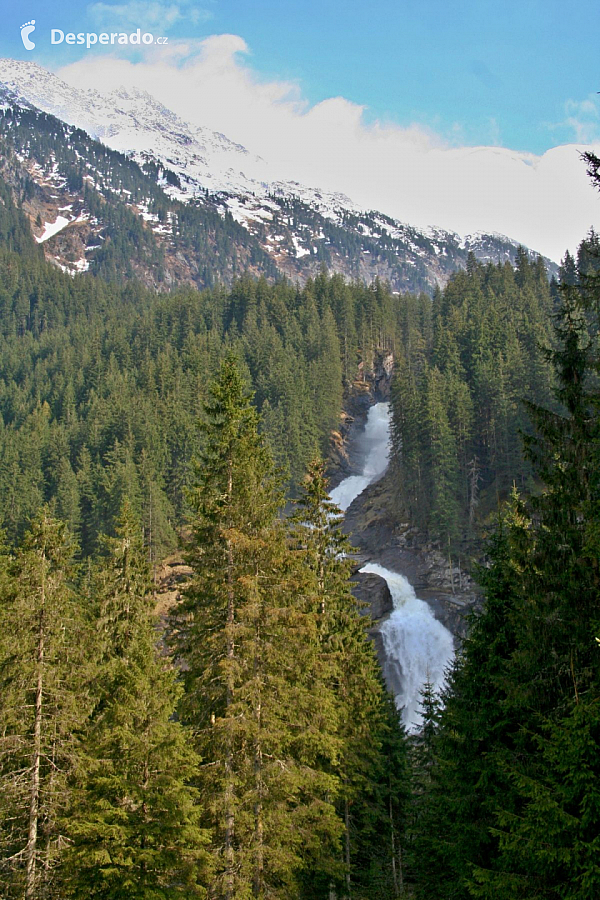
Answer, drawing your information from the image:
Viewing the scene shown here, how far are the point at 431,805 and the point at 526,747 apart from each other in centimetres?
711

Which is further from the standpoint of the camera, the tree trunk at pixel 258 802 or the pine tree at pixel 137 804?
the tree trunk at pixel 258 802

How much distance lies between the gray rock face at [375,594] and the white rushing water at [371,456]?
68.0 feet

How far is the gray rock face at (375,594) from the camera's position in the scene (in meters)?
53.1

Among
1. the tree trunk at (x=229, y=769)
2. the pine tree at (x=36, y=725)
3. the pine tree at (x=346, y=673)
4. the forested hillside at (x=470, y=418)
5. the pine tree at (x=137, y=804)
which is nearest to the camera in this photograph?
the pine tree at (x=137, y=804)

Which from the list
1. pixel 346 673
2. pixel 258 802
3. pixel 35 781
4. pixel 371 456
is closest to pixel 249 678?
pixel 258 802

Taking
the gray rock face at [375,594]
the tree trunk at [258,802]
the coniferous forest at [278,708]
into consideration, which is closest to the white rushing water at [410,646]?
the gray rock face at [375,594]

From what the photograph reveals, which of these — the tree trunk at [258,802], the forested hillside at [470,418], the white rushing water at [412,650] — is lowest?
the tree trunk at [258,802]

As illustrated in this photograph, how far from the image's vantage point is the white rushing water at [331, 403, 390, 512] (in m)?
84.1

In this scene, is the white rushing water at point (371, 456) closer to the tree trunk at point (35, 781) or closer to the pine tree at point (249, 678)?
the pine tree at point (249, 678)

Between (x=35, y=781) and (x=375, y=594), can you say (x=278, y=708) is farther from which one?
(x=375, y=594)

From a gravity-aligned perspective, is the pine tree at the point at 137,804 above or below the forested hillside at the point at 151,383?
below

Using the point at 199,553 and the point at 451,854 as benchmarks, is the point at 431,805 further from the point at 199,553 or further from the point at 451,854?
the point at 199,553

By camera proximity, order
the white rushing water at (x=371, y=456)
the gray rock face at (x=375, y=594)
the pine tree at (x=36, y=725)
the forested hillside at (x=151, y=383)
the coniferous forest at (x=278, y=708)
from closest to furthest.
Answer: the coniferous forest at (x=278, y=708)
the pine tree at (x=36, y=725)
the gray rock face at (x=375, y=594)
the forested hillside at (x=151, y=383)
the white rushing water at (x=371, y=456)

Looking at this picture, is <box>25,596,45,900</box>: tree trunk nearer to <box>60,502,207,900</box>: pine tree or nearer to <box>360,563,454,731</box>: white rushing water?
<box>60,502,207,900</box>: pine tree
